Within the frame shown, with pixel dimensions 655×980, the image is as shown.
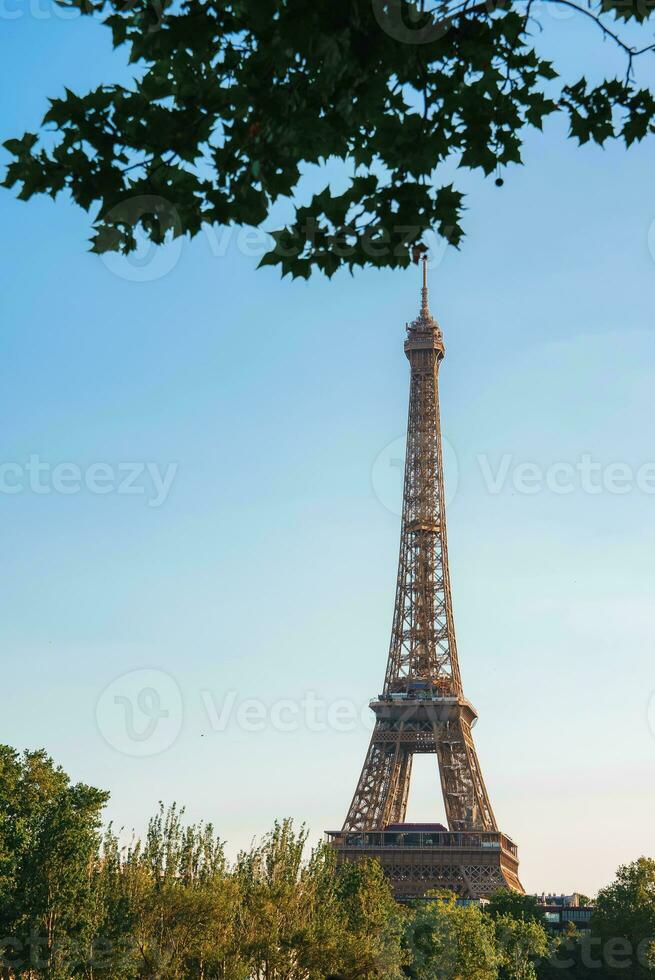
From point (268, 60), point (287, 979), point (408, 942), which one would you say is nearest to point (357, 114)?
point (268, 60)

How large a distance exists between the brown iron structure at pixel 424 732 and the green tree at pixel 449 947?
1107 inches

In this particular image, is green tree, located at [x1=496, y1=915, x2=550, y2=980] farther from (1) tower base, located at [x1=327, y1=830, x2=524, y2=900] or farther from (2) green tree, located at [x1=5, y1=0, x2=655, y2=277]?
(2) green tree, located at [x1=5, y1=0, x2=655, y2=277]

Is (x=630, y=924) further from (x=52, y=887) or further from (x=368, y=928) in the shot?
(x=52, y=887)

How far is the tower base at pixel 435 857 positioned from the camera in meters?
106

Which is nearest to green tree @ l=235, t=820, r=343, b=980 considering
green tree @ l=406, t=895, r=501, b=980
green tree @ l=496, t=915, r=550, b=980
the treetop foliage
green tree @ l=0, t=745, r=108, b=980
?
the treetop foliage

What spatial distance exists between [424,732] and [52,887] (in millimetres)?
66106

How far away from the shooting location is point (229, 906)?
4991 cm

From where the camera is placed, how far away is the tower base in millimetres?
105500

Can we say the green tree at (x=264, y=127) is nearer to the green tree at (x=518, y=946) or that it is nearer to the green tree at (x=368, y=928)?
the green tree at (x=368, y=928)

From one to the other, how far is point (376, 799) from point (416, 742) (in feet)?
21.6

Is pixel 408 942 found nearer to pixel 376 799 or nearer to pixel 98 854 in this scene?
pixel 98 854

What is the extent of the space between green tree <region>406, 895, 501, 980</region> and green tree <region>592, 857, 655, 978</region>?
22942 mm

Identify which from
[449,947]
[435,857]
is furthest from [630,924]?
[449,947]

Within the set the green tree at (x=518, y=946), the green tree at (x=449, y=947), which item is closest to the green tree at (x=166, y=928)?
the green tree at (x=449, y=947)
